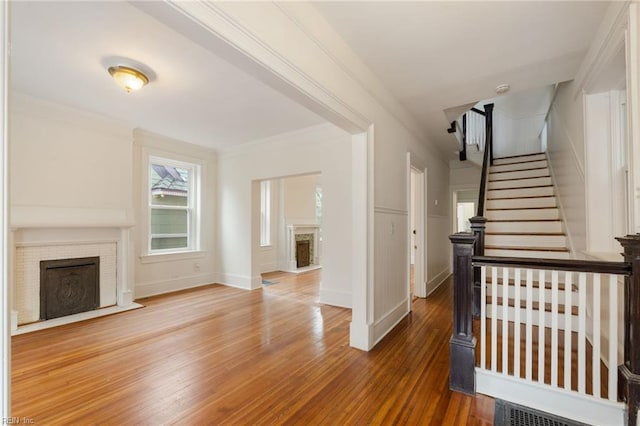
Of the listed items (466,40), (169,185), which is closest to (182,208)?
(169,185)

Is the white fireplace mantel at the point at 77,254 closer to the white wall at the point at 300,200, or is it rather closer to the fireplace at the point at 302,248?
the fireplace at the point at 302,248

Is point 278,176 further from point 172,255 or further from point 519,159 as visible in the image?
point 519,159

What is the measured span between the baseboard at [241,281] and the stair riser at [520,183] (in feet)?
14.4

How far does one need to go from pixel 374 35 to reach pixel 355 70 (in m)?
0.33

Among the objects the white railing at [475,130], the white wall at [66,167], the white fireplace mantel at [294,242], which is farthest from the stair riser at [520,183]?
the white wall at [66,167]

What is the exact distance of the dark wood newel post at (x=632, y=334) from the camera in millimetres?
1584

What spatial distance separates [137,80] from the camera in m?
2.70

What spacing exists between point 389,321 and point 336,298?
3.52 feet

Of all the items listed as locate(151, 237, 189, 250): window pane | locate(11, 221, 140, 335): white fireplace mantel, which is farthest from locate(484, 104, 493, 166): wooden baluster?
locate(11, 221, 140, 335): white fireplace mantel

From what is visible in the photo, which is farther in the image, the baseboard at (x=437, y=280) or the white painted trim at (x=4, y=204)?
the baseboard at (x=437, y=280)

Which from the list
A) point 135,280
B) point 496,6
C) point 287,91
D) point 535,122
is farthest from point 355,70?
point 535,122

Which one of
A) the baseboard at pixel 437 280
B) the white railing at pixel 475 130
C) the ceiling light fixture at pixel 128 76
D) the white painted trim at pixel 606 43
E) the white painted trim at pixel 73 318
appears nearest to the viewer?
the white painted trim at pixel 606 43

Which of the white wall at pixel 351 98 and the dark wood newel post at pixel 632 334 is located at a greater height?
the white wall at pixel 351 98

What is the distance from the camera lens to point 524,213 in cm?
425
